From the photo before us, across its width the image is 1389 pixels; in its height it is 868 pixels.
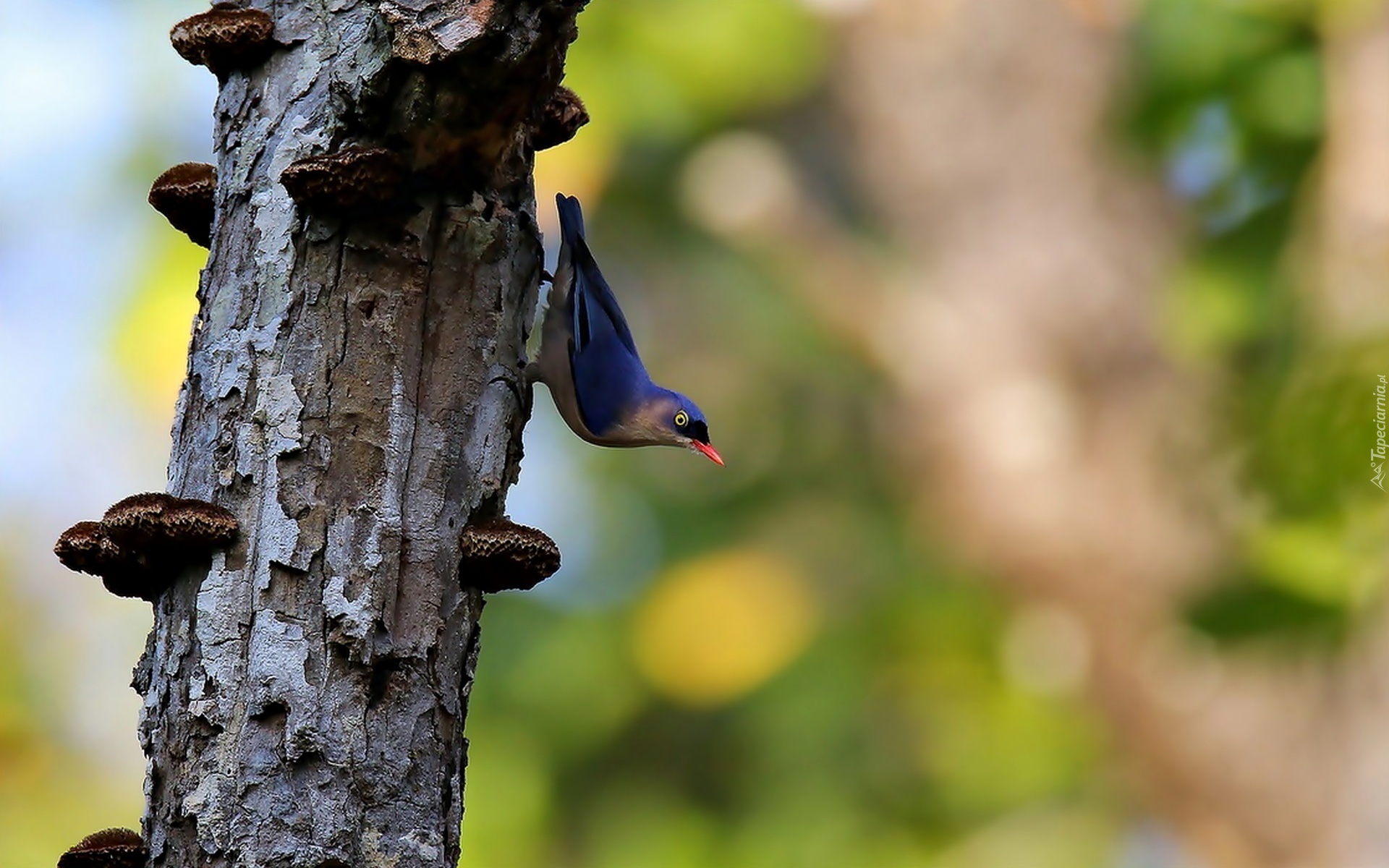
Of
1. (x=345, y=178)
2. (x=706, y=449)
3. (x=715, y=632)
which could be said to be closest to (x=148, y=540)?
(x=345, y=178)

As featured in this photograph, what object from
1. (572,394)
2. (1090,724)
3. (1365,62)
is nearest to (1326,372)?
(572,394)

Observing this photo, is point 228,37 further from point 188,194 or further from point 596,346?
point 596,346

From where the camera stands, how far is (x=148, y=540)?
2.30m

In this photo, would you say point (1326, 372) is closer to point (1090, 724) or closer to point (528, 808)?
point (1090, 724)

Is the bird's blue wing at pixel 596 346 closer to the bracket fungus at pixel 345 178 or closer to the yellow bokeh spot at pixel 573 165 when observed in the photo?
the bracket fungus at pixel 345 178

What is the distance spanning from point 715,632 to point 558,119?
5.83 metres

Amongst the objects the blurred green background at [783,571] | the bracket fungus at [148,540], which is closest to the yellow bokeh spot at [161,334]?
the blurred green background at [783,571]

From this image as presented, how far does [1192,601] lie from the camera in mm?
6000

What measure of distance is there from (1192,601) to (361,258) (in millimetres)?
4460

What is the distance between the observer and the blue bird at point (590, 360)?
4.13 meters

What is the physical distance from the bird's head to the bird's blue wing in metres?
0.07

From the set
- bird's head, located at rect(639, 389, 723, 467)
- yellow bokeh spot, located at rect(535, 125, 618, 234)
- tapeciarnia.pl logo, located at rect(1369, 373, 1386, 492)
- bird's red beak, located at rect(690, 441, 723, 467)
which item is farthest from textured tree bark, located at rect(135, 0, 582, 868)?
yellow bokeh spot, located at rect(535, 125, 618, 234)

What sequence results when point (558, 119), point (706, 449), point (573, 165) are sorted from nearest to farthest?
1. point (558, 119)
2. point (706, 449)
3. point (573, 165)

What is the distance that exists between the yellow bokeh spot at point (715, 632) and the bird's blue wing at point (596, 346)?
4.18 m
